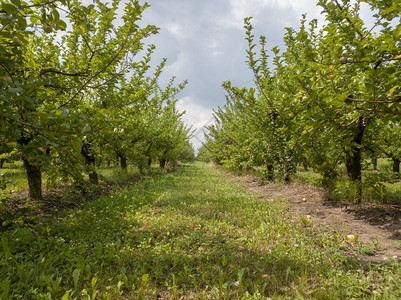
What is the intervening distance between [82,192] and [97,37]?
176 inches

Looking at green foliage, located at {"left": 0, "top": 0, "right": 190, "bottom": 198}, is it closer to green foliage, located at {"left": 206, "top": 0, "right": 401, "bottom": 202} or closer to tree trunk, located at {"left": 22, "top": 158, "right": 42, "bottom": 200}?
tree trunk, located at {"left": 22, "top": 158, "right": 42, "bottom": 200}

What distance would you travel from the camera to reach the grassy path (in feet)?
6.57

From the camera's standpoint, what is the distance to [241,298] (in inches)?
76.3

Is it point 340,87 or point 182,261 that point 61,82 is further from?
point 340,87

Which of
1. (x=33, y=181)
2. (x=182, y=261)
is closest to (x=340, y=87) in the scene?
(x=182, y=261)

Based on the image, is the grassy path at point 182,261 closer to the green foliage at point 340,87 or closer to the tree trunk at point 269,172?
the green foliage at point 340,87

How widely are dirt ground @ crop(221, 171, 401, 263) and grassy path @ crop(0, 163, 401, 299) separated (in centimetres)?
33

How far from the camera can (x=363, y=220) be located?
3.82 metres

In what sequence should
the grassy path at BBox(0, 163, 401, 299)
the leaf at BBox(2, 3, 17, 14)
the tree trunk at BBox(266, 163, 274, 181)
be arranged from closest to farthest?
the leaf at BBox(2, 3, 17, 14), the grassy path at BBox(0, 163, 401, 299), the tree trunk at BBox(266, 163, 274, 181)

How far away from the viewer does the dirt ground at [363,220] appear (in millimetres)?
2756

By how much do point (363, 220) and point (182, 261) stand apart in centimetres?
349

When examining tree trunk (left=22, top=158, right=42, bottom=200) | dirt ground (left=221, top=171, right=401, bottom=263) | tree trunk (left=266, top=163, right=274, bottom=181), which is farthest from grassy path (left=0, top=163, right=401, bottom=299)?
tree trunk (left=266, top=163, right=274, bottom=181)

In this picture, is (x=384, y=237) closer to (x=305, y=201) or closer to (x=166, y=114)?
(x=305, y=201)

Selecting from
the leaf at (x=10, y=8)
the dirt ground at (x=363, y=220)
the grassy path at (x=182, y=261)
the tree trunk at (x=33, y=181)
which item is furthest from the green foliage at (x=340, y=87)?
the tree trunk at (x=33, y=181)
